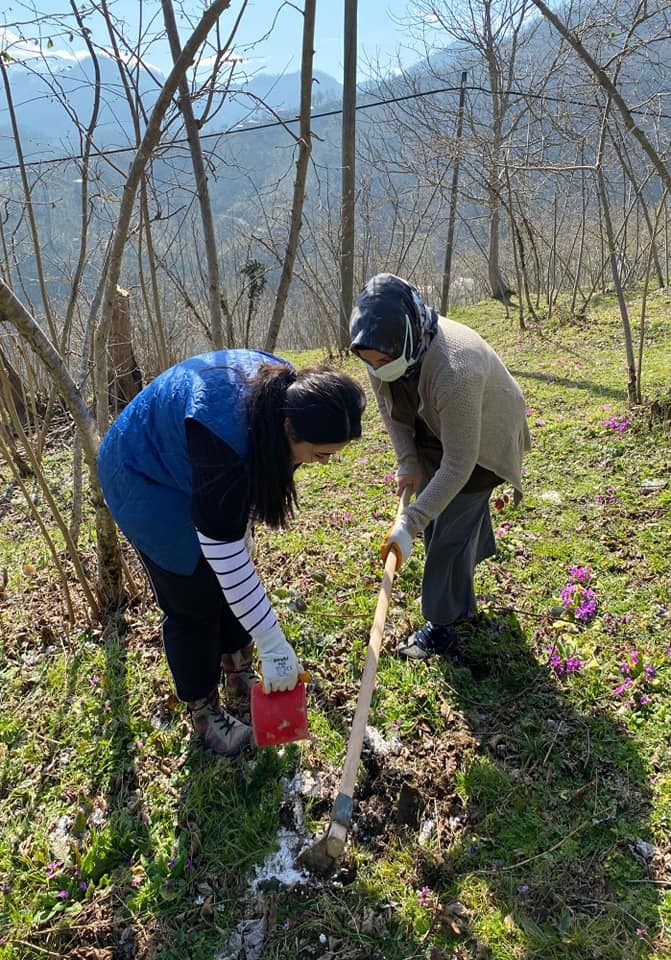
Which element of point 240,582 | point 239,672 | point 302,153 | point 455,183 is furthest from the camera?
point 455,183

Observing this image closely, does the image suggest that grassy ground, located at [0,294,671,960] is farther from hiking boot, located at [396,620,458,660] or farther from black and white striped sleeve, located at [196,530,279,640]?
black and white striped sleeve, located at [196,530,279,640]

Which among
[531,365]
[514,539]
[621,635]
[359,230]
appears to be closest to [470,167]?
[359,230]

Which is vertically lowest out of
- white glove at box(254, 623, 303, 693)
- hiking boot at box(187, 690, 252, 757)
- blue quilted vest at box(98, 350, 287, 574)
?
hiking boot at box(187, 690, 252, 757)

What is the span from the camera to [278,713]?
5.95ft

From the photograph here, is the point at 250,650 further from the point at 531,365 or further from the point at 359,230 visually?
the point at 359,230

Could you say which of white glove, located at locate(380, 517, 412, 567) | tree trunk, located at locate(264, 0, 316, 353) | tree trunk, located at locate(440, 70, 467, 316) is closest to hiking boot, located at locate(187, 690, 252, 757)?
white glove, located at locate(380, 517, 412, 567)

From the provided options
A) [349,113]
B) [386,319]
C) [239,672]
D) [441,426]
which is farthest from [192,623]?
[349,113]

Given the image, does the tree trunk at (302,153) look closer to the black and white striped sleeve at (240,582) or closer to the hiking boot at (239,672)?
the black and white striped sleeve at (240,582)

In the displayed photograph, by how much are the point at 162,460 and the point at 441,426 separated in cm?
90

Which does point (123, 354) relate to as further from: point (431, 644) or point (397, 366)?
point (397, 366)

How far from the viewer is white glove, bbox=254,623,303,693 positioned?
1.71 metres

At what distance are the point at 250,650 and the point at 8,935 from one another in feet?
3.86

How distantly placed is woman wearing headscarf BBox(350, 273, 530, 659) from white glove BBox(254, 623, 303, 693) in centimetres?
51

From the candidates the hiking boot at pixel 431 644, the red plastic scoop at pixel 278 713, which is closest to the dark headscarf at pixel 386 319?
the red plastic scoop at pixel 278 713
